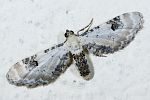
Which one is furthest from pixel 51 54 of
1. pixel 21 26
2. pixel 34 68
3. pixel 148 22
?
pixel 148 22

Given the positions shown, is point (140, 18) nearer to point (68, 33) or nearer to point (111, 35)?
point (111, 35)

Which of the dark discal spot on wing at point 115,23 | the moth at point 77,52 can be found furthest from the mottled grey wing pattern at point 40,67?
the dark discal spot on wing at point 115,23

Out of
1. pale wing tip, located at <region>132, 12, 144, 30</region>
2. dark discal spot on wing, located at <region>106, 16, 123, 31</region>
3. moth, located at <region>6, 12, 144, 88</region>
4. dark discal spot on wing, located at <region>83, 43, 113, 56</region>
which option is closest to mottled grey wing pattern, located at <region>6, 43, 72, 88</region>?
moth, located at <region>6, 12, 144, 88</region>

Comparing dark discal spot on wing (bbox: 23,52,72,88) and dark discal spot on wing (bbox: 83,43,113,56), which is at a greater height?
dark discal spot on wing (bbox: 83,43,113,56)

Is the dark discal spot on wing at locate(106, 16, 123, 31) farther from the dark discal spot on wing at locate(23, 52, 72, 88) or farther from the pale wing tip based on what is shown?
the dark discal spot on wing at locate(23, 52, 72, 88)

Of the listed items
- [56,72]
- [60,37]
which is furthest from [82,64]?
[60,37]

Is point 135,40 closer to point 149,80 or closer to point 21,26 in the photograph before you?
point 149,80

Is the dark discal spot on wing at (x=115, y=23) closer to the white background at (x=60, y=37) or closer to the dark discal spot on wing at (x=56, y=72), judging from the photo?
the white background at (x=60, y=37)
